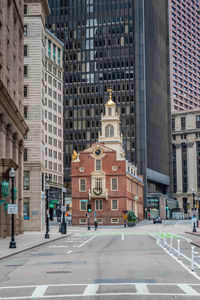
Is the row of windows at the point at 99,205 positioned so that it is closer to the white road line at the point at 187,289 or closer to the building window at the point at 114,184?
the building window at the point at 114,184

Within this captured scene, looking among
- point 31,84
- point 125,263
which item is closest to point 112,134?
point 31,84

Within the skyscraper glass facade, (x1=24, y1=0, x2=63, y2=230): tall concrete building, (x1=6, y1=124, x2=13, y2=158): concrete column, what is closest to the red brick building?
(x1=24, y1=0, x2=63, y2=230): tall concrete building

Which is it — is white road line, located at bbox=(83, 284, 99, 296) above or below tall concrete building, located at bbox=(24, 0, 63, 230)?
below

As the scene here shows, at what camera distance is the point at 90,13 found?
164 meters

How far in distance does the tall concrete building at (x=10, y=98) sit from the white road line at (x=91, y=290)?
1110 inches

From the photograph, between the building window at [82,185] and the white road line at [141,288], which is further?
the building window at [82,185]

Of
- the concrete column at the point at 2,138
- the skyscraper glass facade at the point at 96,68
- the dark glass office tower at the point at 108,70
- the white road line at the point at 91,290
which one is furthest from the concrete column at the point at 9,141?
the skyscraper glass facade at the point at 96,68

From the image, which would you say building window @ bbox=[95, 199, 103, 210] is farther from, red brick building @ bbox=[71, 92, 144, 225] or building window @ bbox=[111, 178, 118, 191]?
building window @ bbox=[111, 178, 118, 191]

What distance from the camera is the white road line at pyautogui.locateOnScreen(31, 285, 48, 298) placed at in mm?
14664

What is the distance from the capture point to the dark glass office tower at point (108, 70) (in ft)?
511

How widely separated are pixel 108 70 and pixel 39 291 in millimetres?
146096

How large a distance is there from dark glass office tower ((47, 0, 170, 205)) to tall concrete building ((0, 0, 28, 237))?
315 feet

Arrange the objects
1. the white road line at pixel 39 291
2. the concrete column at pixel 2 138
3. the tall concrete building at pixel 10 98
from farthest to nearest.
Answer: the concrete column at pixel 2 138, the tall concrete building at pixel 10 98, the white road line at pixel 39 291

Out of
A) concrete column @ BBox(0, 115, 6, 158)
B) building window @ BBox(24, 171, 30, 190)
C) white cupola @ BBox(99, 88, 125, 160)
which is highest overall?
white cupola @ BBox(99, 88, 125, 160)
